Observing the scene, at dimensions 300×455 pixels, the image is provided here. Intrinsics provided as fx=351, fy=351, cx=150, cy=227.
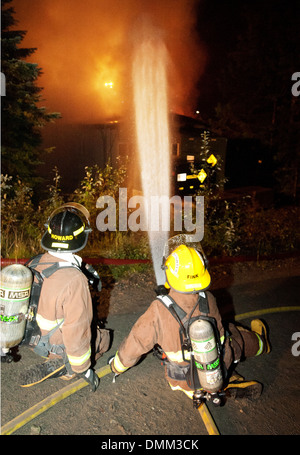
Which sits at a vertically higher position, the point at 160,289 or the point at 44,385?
the point at 160,289

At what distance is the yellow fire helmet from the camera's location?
2637 millimetres

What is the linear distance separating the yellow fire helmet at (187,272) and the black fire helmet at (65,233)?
2.56 ft

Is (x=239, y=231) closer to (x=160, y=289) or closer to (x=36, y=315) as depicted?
(x=160, y=289)

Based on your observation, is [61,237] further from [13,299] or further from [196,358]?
[196,358]

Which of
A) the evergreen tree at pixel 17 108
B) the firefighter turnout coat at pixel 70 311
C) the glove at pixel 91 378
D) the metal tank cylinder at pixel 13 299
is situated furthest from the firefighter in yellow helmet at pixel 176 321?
the evergreen tree at pixel 17 108

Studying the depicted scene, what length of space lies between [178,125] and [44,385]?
1713 centimetres

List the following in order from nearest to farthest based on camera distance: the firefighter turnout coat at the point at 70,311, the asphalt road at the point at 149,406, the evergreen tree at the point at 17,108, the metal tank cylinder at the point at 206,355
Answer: the metal tank cylinder at the point at 206,355
the firefighter turnout coat at the point at 70,311
the asphalt road at the point at 149,406
the evergreen tree at the point at 17,108

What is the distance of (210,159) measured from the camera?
24.3 ft

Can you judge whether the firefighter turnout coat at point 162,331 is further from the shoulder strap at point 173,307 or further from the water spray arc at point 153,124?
the water spray arc at point 153,124

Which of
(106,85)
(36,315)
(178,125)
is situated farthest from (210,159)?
(106,85)

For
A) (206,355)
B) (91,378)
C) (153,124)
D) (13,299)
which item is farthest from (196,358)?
(153,124)

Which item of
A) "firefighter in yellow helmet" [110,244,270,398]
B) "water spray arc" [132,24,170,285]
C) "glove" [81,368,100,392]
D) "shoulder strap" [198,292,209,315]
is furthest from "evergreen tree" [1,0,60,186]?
"shoulder strap" [198,292,209,315]

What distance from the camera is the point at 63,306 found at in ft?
8.71

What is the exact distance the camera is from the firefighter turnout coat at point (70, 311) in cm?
262
